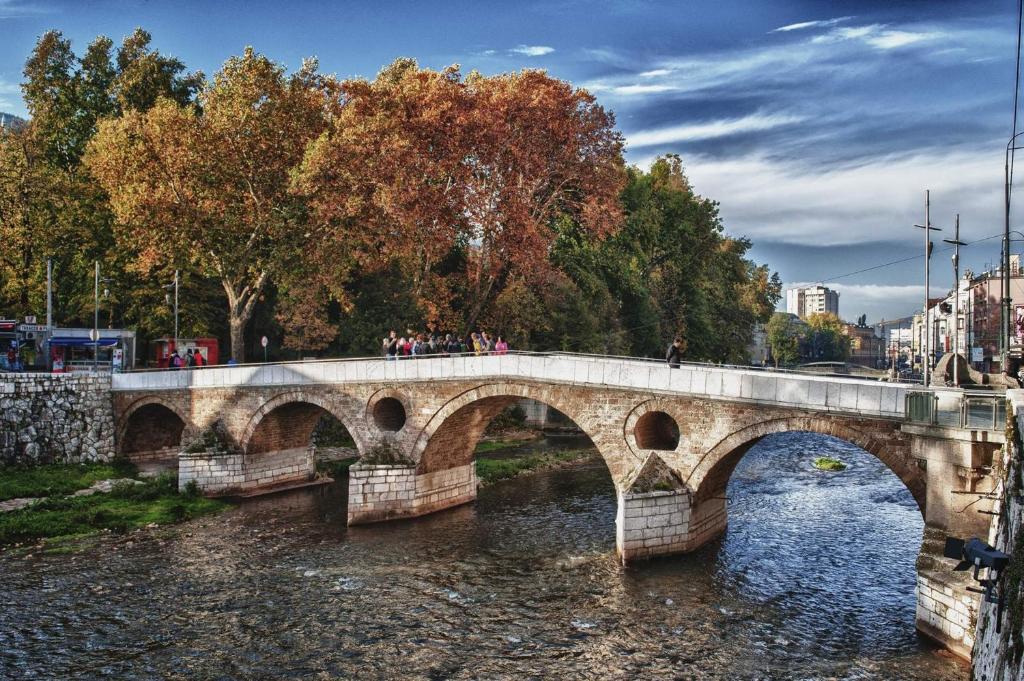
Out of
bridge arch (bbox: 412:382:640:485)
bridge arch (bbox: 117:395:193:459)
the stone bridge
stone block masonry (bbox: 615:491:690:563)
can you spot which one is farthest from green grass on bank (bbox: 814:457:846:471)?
bridge arch (bbox: 117:395:193:459)

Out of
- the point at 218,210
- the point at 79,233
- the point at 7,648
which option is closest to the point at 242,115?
the point at 218,210

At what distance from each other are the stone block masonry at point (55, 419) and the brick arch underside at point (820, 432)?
25.2m

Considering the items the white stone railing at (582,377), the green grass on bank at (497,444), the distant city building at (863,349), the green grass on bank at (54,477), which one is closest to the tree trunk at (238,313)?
the white stone railing at (582,377)

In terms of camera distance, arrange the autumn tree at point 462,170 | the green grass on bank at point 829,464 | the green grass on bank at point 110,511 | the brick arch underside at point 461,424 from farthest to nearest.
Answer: the autumn tree at point 462,170 → the green grass on bank at point 829,464 → the brick arch underside at point 461,424 → the green grass on bank at point 110,511

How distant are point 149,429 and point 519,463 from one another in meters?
16.8

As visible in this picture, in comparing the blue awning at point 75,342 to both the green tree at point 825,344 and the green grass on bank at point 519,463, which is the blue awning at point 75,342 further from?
the green tree at point 825,344

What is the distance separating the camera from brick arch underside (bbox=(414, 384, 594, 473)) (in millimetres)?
25859

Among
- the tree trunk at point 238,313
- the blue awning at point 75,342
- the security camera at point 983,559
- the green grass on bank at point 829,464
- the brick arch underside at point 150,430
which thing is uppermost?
the tree trunk at point 238,313

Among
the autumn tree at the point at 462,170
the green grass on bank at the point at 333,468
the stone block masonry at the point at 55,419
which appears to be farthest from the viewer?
the autumn tree at the point at 462,170

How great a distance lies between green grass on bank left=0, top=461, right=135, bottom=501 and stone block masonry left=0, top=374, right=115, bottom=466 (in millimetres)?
633

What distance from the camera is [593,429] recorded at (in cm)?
2383

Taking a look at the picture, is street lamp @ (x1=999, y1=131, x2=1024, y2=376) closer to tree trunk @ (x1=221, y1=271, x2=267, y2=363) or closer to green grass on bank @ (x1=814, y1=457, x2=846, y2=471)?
green grass on bank @ (x1=814, y1=457, x2=846, y2=471)

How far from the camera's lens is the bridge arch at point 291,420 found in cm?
2891

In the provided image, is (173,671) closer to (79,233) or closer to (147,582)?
(147,582)
